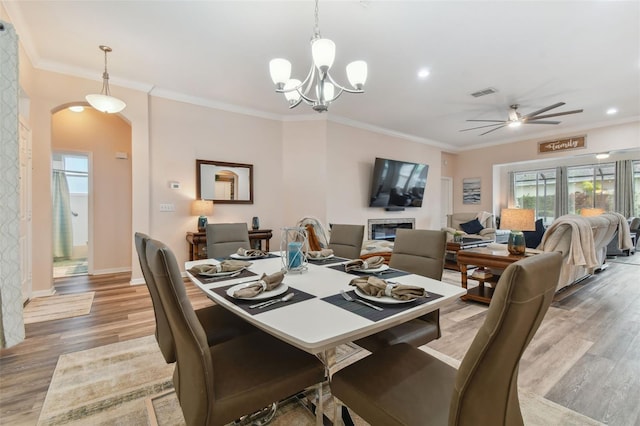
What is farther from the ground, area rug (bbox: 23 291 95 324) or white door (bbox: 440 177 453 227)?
white door (bbox: 440 177 453 227)

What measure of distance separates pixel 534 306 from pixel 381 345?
2.81ft

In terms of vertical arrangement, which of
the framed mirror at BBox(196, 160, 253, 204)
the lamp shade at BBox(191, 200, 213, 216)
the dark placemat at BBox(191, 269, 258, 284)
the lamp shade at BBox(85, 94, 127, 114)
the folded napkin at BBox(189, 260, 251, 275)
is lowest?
the dark placemat at BBox(191, 269, 258, 284)

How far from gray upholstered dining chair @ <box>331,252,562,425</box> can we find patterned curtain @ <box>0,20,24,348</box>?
2.11 metres

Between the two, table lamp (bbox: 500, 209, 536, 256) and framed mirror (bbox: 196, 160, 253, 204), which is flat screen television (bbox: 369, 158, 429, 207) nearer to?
framed mirror (bbox: 196, 160, 253, 204)

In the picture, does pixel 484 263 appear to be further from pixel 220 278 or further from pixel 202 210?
pixel 202 210

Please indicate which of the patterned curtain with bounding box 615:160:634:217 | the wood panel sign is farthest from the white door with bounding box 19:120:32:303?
the patterned curtain with bounding box 615:160:634:217

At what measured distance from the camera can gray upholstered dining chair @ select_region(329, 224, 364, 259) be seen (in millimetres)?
2557

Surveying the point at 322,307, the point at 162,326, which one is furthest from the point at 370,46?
the point at 162,326

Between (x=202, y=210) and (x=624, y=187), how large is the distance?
10.1m

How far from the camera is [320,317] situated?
1039mm

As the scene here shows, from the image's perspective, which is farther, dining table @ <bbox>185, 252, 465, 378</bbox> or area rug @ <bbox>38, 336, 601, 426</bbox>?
area rug @ <bbox>38, 336, 601, 426</bbox>

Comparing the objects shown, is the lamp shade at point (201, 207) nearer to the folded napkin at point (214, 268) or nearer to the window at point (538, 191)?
the folded napkin at point (214, 268)

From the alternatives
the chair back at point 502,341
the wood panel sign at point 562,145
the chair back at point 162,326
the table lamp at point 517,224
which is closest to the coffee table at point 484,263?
the table lamp at point 517,224

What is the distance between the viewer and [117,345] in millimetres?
2312
